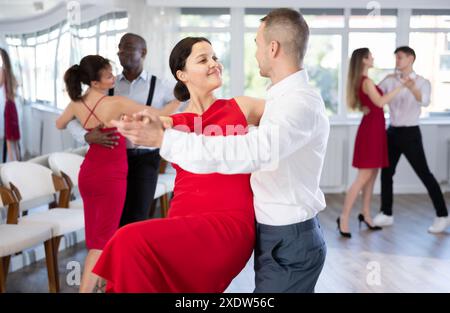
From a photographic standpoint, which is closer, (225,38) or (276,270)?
(276,270)

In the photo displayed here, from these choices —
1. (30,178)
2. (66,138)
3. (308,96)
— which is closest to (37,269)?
(30,178)

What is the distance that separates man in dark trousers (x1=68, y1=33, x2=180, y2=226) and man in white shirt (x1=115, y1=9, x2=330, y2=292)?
1.67ft

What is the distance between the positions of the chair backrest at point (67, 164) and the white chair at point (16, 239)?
0.63 ft

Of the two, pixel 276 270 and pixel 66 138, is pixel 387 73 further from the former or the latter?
pixel 276 270

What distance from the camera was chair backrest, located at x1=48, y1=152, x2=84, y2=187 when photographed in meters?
2.30

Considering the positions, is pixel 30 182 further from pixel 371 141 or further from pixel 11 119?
pixel 371 141

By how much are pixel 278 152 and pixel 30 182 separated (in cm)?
138

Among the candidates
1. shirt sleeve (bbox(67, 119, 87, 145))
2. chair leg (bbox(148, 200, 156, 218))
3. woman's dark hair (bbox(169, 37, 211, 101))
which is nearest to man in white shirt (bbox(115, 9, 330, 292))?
woman's dark hair (bbox(169, 37, 211, 101))

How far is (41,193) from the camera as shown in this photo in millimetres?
2361

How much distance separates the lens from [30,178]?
7.82ft

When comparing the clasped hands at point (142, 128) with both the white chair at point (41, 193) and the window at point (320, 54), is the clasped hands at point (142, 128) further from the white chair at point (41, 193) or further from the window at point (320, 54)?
the white chair at point (41, 193)

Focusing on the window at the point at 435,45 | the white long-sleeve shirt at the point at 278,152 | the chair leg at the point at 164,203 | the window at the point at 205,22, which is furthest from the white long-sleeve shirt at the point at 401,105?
the white long-sleeve shirt at the point at 278,152

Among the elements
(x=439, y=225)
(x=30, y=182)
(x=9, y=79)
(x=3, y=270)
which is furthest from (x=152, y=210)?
(x=439, y=225)
